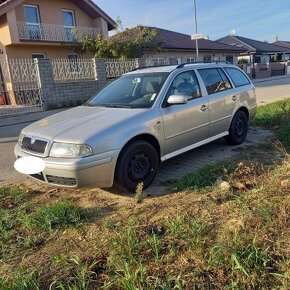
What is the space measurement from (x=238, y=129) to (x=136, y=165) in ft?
9.72

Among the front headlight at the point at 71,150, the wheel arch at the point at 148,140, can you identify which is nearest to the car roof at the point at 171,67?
the wheel arch at the point at 148,140

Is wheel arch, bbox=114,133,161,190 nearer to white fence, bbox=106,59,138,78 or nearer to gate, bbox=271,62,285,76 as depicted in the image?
white fence, bbox=106,59,138,78

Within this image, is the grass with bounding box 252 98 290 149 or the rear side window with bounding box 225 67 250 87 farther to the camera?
the grass with bounding box 252 98 290 149

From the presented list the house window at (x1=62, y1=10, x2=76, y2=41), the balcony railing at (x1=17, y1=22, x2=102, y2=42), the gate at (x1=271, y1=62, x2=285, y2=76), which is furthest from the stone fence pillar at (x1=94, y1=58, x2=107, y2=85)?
the gate at (x1=271, y1=62, x2=285, y2=76)

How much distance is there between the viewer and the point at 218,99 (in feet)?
18.4

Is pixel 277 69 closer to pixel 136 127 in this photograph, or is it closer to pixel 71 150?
pixel 136 127

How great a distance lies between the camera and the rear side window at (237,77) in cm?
629

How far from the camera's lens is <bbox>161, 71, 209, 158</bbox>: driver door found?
4668 millimetres

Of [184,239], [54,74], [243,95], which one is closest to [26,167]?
[184,239]

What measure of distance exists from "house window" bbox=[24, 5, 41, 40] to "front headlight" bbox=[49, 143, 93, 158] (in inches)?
758

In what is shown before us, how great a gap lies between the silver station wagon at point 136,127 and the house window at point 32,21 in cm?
1779

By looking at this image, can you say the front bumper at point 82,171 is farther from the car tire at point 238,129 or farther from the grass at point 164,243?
the car tire at point 238,129

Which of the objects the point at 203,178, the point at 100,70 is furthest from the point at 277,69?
the point at 203,178

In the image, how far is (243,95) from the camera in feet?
20.8
